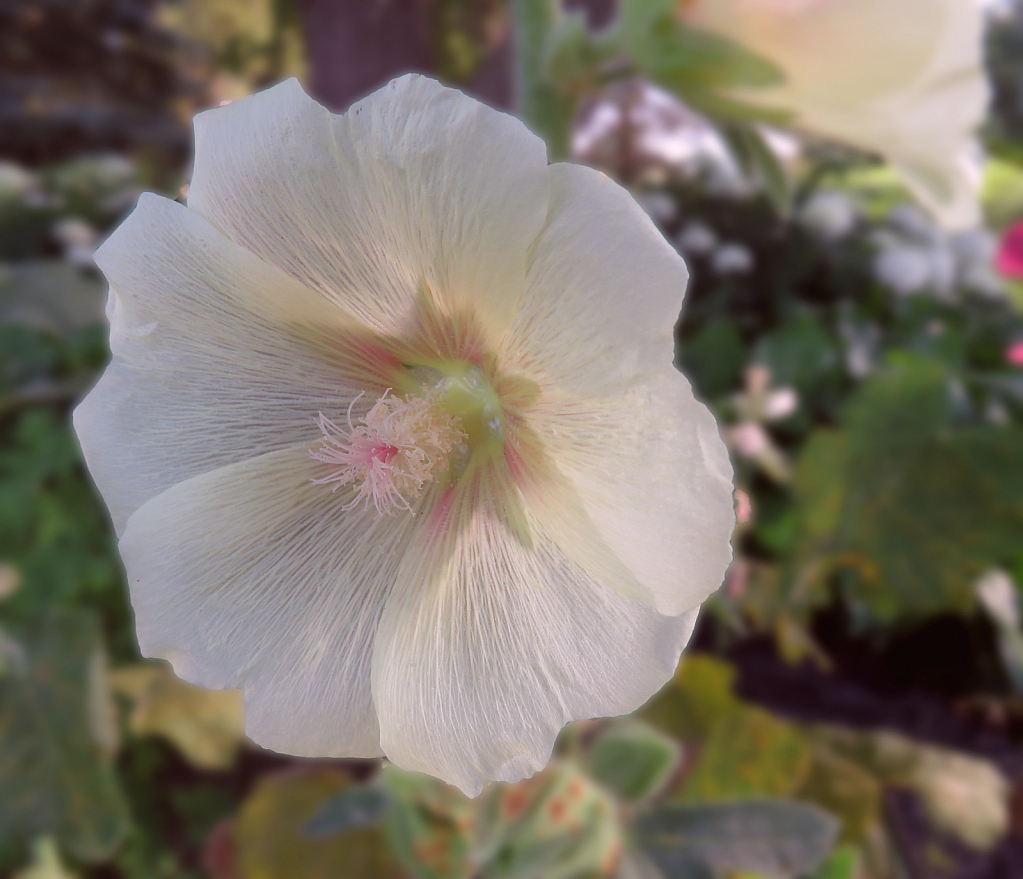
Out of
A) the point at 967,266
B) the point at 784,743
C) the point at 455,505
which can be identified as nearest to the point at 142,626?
the point at 455,505

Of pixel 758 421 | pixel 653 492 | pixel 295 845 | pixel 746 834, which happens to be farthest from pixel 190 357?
pixel 758 421

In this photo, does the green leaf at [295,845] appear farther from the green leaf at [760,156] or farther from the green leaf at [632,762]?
the green leaf at [760,156]

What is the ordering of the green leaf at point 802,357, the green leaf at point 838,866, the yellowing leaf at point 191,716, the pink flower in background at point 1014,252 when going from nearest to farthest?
the green leaf at point 838,866, the yellowing leaf at point 191,716, the pink flower in background at point 1014,252, the green leaf at point 802,357

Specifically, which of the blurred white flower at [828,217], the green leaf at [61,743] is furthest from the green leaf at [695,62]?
the blurred white flower at [828,217]

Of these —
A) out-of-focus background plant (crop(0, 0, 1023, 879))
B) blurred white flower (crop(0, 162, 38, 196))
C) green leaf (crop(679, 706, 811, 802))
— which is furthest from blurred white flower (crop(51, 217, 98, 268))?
green leaf (crop(679, 706, 811, 802))

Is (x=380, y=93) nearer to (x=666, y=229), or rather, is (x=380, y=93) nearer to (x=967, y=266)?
(x=666, y=229)

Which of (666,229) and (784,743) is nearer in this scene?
(784,743)

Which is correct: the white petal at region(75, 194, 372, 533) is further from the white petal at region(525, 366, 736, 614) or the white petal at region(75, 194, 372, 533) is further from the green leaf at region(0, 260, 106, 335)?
the green leaf at region(0, 260, 106, 335)
